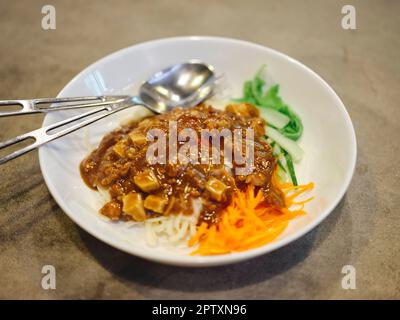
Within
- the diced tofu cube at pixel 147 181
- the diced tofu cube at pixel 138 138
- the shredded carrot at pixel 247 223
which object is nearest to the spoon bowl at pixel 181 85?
the diced tofu cube at pixel 138 138

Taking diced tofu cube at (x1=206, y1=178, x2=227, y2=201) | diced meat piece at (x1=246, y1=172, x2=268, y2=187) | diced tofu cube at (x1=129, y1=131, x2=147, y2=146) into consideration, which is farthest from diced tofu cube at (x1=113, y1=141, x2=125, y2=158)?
diced meat piece at (x1=246, y1=172, x2=268, y2=187)

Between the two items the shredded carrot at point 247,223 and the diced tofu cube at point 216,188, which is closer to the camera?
the shredded carrot at point 247,223

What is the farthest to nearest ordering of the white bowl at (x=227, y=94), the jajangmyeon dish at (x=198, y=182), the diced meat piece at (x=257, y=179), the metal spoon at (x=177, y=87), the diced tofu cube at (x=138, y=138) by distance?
the metal spoon at (x=177, y=87) < the diced tofu cube at (x=138, y=138) < the diced meat piece at (x=257, y=179) < the jajangmyeon dish at (x=198, y=182) < the white bowl at (x=227, y=94)

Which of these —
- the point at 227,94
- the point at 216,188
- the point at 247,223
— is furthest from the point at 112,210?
the point at 227,94

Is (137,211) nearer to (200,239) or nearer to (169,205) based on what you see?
(169,205)

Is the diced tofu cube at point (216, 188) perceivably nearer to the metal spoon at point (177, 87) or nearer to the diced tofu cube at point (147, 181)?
the diced tofu cube at point (147, 181)

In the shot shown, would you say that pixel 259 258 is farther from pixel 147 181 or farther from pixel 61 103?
pixel 61 103
